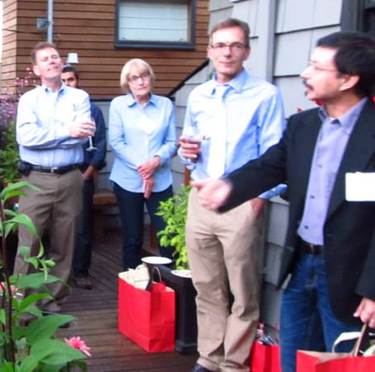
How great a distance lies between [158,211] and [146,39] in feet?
22.0

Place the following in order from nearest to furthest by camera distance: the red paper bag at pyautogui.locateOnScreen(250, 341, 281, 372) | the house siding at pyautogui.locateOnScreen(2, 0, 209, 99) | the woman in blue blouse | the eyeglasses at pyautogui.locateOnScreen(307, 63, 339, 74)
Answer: the eyeglasses at pyautogui.locateOnScreen(307, 63, 339, 74) < the red paper bag at pyautogui.locateOnScreen(250, 341, 281, 372) < the woman in blue blouse < the house siding at pyautogui.locateOnScreen(2, 0, 209, 99)

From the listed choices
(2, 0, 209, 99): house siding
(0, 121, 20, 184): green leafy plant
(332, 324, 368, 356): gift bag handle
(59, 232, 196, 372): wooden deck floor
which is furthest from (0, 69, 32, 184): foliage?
(332, 324, 368, 356): gift bag handle

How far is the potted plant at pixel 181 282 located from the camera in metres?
4.95

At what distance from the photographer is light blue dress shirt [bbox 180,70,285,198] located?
428 cm

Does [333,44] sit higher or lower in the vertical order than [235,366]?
higher

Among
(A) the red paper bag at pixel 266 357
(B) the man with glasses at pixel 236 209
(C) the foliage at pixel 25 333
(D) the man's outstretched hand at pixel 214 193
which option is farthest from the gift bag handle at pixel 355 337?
(A) the red paper bag at pixel 266 357

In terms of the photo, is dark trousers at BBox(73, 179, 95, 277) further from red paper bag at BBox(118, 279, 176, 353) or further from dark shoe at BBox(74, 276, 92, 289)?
red paper bag at BBox(118, 279, 176, 353)

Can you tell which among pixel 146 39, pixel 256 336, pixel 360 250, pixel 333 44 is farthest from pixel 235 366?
pixel 146 39

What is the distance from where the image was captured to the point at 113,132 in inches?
233

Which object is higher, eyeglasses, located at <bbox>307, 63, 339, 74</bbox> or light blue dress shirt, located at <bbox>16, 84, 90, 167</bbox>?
eyeglasses, located at <bbox>307, 63, 339, 74</bbox>

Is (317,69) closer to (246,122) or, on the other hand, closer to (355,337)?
(355,337)

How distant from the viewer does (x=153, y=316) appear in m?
5.00

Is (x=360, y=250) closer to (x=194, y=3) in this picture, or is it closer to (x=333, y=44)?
(x=333, y=44)

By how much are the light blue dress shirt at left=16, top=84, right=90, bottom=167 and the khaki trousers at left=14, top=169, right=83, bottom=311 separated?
11 cm
